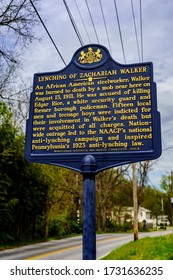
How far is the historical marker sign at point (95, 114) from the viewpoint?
589 cm

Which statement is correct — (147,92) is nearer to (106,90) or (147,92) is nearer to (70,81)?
(106,90)

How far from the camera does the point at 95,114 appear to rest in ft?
20.3

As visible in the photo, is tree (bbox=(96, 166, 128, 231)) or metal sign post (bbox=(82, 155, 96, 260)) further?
tree (bbox=(96, 166, 128, 231))

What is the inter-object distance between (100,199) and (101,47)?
3287 cm

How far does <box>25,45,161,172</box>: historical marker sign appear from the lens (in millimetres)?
5895

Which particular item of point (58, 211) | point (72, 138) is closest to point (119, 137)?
point (72, 138)

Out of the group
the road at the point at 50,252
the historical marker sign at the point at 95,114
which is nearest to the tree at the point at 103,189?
the road at the point at 50,252

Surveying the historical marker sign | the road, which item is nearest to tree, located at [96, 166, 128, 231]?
the road

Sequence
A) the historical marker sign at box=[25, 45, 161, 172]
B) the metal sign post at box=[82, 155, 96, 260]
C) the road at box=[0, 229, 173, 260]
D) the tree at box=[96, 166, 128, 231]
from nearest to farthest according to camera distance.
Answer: the metal sign post at box=[82, 155, 96, 260] < the historical marker sign at box=[25, 45, 161, 172] < the road at box=[0, 229, 173, 260] < the tree at box=[96, 166, 128, 231]

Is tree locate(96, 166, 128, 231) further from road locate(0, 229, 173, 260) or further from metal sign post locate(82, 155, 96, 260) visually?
metal sign post locate(82, 155, 96, 260)

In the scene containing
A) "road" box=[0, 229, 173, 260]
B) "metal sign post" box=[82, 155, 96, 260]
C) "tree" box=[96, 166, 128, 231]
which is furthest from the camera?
"tree" box=[96, 166, 128, 231]

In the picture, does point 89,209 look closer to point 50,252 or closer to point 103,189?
point 50,252

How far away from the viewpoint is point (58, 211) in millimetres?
30078

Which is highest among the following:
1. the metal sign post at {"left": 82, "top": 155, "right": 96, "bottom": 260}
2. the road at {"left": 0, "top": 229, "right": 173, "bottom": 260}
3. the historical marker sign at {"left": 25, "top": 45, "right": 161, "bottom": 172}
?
the historical marker sign at {"left": 25, "top": 45, "right": 161, "bottom": 172}
